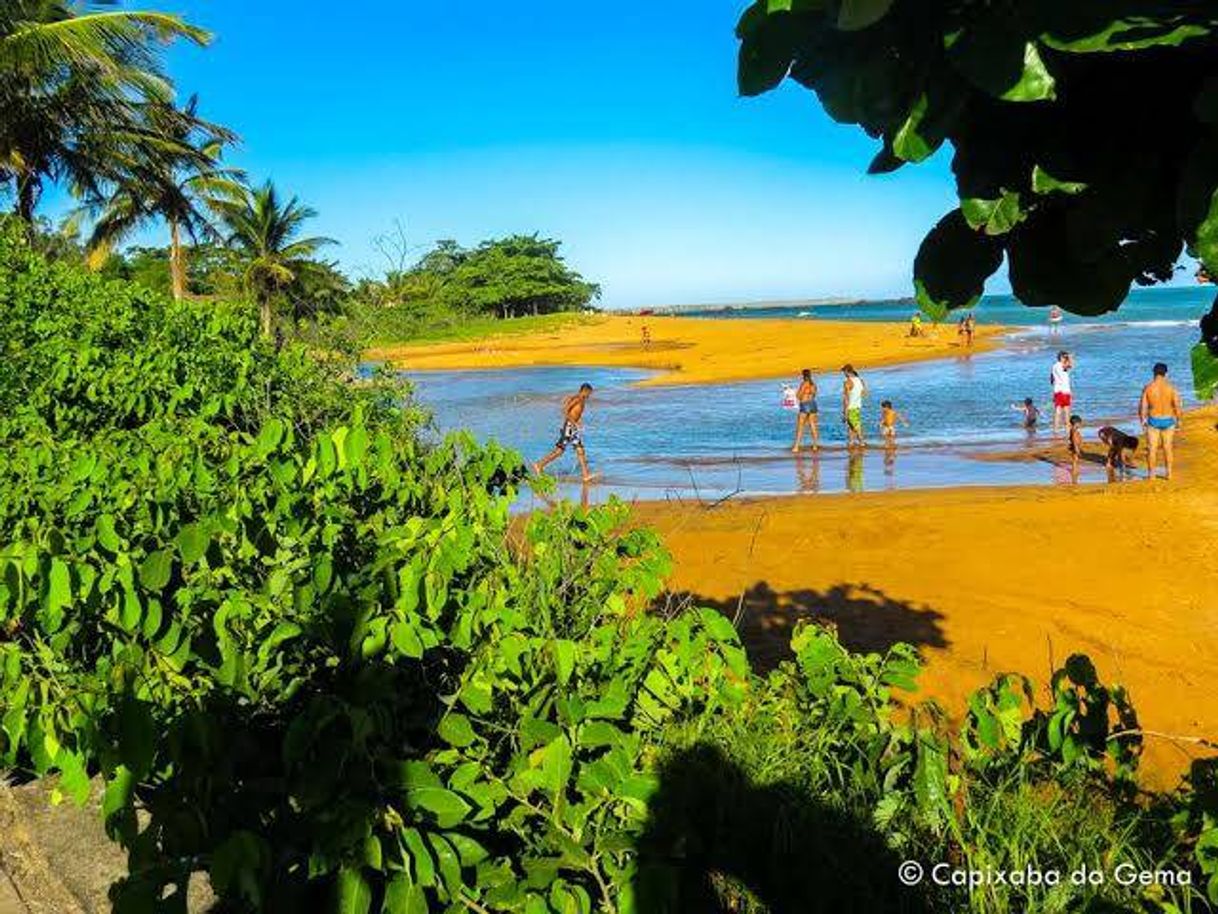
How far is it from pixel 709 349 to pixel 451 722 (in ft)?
136

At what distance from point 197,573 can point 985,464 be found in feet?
43.5

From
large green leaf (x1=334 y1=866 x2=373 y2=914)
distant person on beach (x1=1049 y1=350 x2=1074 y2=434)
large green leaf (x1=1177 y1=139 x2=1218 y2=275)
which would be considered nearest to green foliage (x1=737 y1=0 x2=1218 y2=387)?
large green leaf (x1=1177 y1=139 x2=1218 y2=275)

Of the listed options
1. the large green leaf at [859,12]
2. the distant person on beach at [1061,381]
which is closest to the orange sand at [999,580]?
the large green leaf at [859,12]

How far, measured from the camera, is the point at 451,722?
1.70 metres

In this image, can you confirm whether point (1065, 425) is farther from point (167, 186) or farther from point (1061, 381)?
point (167, 186)

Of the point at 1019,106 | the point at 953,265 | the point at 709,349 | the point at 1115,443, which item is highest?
the point at 1019,106

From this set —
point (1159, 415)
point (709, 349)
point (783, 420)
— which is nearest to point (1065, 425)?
point (1159, 415)

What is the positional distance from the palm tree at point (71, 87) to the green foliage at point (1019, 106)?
16.2 meters

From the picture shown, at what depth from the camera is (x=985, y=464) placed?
535 inches

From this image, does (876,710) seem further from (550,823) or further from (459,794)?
(459,794)

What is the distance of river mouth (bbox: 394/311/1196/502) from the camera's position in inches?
512

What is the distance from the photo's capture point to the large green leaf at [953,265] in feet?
4.18

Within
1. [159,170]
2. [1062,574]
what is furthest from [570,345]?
[1062,574]

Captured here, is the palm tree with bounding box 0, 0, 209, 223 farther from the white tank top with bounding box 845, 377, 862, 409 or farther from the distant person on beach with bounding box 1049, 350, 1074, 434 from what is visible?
the distant person on beach with bounding box 1049, 350, 1074, 434
